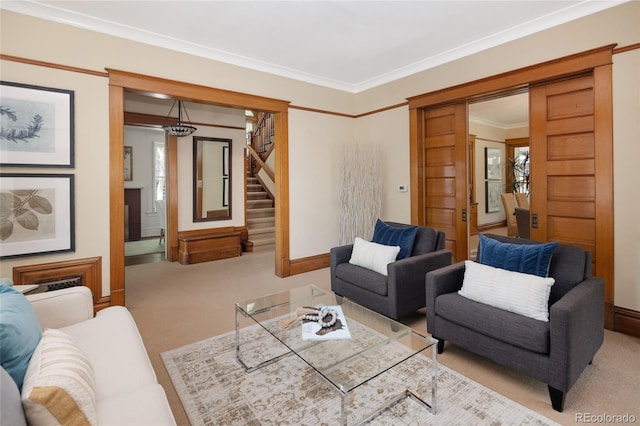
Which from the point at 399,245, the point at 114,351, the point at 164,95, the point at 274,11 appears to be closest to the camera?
the point at 114,351

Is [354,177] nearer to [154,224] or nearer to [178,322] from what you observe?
[178,322]

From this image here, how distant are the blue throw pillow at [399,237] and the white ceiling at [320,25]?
2.08m

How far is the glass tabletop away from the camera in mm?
1635

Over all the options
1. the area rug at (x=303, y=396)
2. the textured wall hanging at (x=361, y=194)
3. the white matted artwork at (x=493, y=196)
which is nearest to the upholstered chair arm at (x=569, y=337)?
the area rug at (x=303, y=396)

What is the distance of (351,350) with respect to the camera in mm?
1796

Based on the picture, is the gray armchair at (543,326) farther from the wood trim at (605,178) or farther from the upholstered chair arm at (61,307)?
the upholstered chair arm at (61,307)

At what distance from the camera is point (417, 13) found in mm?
3025

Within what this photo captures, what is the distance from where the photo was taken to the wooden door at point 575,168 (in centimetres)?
285

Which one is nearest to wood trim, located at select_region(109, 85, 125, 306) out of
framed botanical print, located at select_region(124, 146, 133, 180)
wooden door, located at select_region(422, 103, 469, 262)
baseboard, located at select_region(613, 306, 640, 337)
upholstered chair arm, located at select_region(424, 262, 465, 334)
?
upholstered chair arm, located at select_region(424, 262, 465, 334)

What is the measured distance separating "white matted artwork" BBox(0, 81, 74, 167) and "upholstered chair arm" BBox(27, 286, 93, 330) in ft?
5.04

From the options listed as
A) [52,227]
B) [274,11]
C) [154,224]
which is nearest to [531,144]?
[274,11]

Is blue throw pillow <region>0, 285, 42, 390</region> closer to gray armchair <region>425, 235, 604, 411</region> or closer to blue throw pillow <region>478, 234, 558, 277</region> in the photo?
gray armchair <region>425, 235, 604, 411</region>

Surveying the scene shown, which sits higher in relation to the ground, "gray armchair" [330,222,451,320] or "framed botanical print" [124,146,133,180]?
"framed botanical print" [124,146,133,180]

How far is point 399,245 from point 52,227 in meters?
3.26
